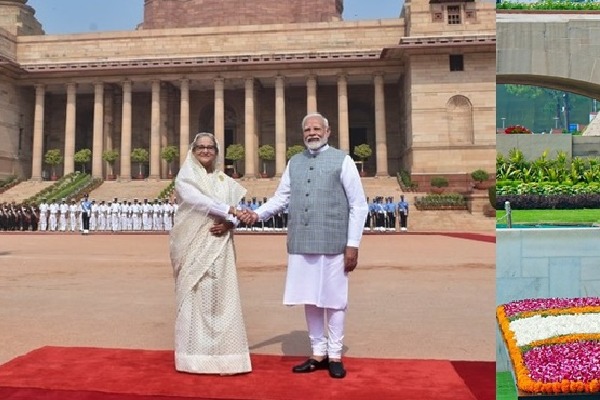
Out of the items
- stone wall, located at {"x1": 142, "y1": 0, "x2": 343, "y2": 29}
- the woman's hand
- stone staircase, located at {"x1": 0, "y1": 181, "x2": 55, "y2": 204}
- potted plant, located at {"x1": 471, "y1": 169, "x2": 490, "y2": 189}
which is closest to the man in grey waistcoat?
the woman's hand

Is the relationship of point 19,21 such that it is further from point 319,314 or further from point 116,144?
point 319,314

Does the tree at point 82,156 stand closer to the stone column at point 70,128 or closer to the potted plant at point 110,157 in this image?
the stone column at point 70,128

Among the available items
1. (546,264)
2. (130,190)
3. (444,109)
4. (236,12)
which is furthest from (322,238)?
(236,12)

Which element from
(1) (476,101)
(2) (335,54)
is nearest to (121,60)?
(2) (335,54)

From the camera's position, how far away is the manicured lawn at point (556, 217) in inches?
451

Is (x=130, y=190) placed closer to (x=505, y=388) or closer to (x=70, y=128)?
(x=70, y=128)

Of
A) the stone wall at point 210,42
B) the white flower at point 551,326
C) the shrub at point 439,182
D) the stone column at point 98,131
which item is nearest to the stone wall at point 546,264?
the white flower at point 551,326

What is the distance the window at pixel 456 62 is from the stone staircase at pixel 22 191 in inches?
1016

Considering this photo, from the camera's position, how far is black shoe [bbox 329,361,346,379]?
14.7 feet

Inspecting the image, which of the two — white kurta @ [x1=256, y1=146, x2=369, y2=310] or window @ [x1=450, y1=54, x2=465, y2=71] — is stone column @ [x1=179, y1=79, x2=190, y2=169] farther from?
white kurta @ [x1=256, y1=146, x2=369, y2=310]

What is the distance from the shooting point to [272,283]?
9.75m

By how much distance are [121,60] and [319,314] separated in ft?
125

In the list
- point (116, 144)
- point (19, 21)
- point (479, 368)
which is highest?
point (19, 21)

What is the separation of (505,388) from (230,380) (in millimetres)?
2211
